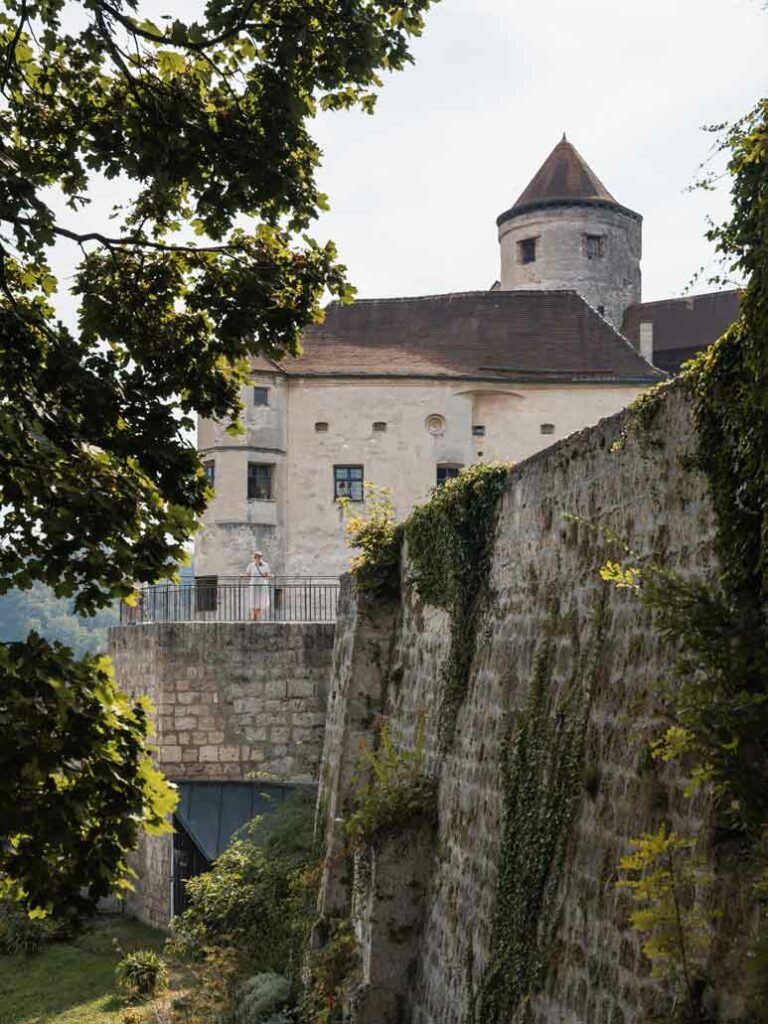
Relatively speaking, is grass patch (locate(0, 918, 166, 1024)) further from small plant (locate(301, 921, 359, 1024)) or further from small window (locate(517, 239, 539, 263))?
small window (locate(517, 239, 539, 263))

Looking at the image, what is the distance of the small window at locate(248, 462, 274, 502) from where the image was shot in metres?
39.6

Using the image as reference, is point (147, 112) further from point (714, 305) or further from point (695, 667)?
point (714, 305)

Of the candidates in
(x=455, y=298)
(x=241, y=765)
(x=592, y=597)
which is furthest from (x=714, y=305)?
(x=592, y=597)

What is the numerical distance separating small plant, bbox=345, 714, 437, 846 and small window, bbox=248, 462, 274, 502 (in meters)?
25.8

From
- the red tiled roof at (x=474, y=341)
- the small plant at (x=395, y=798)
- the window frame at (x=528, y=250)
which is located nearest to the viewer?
the small plant at (x=395, y=798)

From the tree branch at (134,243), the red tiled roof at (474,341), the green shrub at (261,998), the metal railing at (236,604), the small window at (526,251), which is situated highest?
the small window at (526,251)

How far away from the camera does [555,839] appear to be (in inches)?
363

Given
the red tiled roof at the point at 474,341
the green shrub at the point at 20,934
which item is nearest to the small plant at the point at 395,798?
the green shrub at the point at 20,934

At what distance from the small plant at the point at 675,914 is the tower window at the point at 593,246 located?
4340cm

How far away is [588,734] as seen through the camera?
8969 mm

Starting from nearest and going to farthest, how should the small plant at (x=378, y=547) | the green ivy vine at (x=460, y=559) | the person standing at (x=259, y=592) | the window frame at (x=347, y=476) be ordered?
the green ivy vine at (x=460, y=559), the small plant at (x=378, y=547), the person standing at (x=259, y=592), the window frame at (x=347, y=476)

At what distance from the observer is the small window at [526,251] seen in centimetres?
4972

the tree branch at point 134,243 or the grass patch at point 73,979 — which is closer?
the tree branch at point 134,243

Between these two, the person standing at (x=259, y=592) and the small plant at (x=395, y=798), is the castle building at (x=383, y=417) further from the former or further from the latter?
the small plant at (x=395, y=798)
